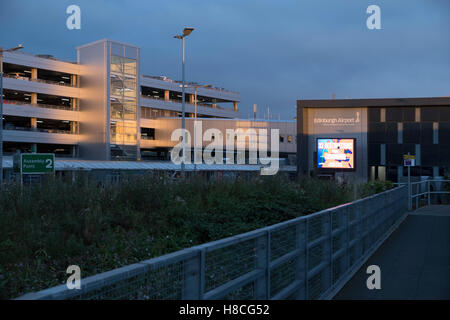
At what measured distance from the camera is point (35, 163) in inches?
762

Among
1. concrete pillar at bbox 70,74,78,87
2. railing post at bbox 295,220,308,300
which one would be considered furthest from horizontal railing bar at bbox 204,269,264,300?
concrete pillar at bbox 70,74,78,87

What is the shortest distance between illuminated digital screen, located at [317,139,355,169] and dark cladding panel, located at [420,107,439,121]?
8.69 metres

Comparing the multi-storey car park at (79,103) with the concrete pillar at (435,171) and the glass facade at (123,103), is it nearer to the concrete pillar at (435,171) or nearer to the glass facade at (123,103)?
the glass facade at (123,103)

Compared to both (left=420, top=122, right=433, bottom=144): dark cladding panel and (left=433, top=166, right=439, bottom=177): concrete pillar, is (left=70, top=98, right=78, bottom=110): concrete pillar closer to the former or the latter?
(left=420, top=122, right=433, bottom=144): dark cladding panel

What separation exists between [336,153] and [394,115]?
8356mm

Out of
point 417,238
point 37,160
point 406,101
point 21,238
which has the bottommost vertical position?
point 417,238

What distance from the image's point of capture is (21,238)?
27.7 ft

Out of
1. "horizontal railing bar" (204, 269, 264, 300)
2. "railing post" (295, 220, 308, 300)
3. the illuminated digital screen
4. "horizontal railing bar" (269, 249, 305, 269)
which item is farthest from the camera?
the illuminated digital screen

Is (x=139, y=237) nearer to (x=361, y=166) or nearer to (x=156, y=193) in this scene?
(x=156, y=193)

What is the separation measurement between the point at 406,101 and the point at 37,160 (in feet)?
92.5

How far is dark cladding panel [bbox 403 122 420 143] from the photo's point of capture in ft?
124

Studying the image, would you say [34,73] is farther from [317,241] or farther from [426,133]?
[317,241]
